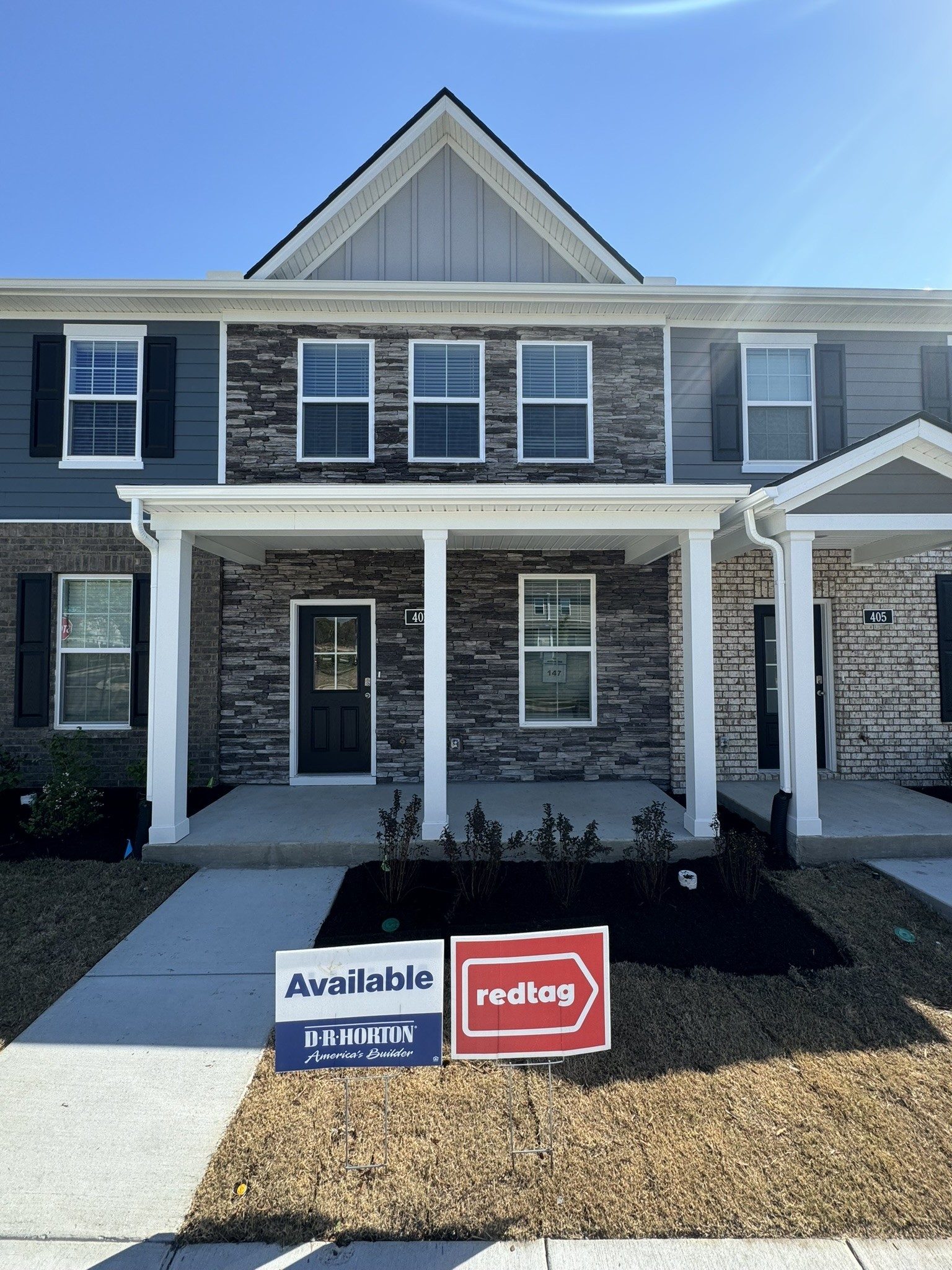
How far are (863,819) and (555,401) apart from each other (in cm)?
549

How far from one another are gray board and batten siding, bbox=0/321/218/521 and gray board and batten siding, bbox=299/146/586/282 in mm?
1526

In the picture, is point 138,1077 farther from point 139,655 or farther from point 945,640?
point 945,640

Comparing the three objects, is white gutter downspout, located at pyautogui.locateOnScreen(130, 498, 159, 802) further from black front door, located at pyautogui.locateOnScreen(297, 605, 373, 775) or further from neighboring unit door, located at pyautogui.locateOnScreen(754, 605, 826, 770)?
neighboring unit door, located at pyautogui.locateOnScreen(754, 605, 826, 770)

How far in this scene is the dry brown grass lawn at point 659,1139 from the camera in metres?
2.38

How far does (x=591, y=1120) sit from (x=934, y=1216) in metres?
1.23

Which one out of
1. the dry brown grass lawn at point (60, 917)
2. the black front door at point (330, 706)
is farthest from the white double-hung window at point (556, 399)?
the dry brown grass lawn at point (60, 917)

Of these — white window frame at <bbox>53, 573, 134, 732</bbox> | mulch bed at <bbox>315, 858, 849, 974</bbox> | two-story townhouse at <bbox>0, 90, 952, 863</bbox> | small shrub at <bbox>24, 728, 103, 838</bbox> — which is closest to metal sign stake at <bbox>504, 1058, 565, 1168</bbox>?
mulch bed at <bbox>315, 858, 849, 974</bbox>

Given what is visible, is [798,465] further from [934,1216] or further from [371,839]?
[934,1216]

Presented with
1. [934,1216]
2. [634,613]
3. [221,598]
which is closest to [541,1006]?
[934,1216]

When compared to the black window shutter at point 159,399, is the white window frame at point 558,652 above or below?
below

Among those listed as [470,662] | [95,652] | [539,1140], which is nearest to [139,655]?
[95,652]

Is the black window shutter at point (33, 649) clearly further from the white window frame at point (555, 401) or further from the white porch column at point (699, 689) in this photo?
the white porch column at point (699, 689)

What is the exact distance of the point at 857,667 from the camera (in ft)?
26.4

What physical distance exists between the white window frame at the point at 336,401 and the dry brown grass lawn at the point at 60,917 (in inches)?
182
